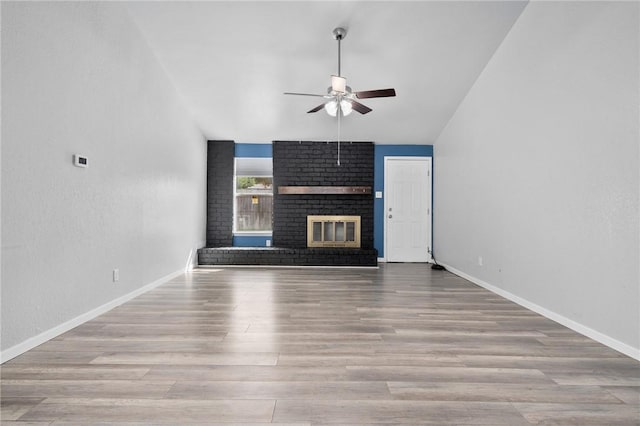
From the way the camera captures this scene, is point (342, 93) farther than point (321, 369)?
Yes

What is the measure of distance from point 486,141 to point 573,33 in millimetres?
1577

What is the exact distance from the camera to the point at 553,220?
2.84 meters

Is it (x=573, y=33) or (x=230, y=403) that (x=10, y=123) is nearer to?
(x=230, y=403)

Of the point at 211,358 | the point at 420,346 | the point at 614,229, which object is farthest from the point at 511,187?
the point at 211,358

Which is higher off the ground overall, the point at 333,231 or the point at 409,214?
the point at 409,214

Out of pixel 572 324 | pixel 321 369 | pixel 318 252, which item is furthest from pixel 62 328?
pixel 572 324

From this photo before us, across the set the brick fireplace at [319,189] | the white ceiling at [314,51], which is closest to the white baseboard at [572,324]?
the brick fireplace at [319,189]

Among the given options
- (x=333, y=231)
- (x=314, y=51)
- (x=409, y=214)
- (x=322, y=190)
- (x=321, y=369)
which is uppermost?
(x=314, y=51)

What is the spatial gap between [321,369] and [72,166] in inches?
99.1

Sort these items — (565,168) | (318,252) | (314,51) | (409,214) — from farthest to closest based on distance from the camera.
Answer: (409,214) → (318,252) → (314,51) → (565,168)

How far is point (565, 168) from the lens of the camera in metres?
2.70

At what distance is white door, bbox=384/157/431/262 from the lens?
6227mm

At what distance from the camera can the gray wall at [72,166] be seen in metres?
2.02

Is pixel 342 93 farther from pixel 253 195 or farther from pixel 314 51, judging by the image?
pixel 253 195
